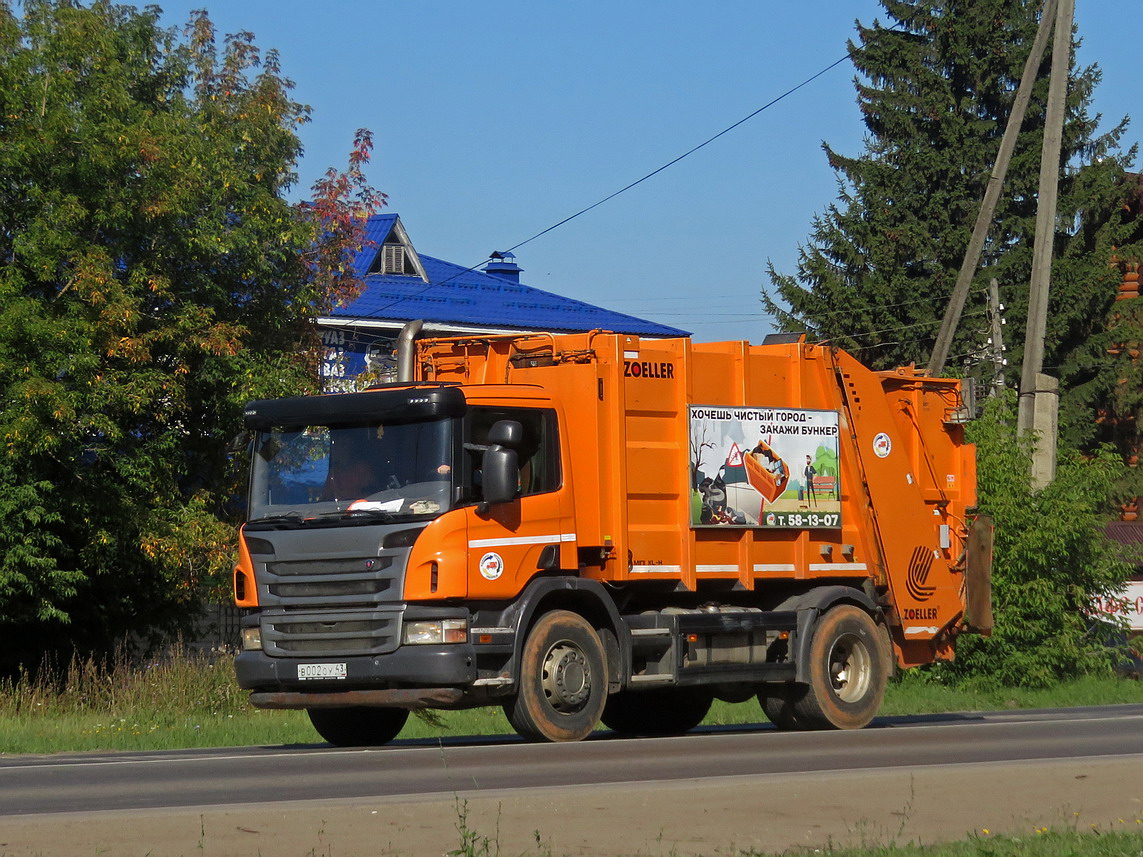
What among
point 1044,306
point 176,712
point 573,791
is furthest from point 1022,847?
point 1044,306

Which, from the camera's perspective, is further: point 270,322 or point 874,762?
point 270,322

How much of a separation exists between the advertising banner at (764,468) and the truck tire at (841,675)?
93cm

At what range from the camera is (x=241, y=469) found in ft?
78.5

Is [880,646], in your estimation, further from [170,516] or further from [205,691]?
[170,516]

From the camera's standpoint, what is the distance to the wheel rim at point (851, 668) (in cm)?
1594

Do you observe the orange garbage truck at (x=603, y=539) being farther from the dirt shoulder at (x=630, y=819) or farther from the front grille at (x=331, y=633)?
the dirt shoulder at (x=630, y=819)

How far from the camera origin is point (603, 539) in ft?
46.9

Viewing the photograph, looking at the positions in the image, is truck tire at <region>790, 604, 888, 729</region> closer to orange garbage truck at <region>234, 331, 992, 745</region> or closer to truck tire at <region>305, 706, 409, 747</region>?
orange garbage truck at <region>234, 331, 992, 745</region>

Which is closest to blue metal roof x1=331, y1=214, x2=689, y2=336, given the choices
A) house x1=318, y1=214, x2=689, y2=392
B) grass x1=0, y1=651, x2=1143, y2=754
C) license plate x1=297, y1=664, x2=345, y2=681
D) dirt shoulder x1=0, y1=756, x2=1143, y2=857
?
house x1=318, y1=214, x2=689, y2=392

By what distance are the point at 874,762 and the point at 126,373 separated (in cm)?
1283

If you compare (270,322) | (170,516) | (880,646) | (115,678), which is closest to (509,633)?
(880,646)

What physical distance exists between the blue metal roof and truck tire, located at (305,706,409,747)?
1063 inches

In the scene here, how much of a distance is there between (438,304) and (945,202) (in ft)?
42.8

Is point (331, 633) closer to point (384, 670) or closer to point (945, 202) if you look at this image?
point (384, 670)
